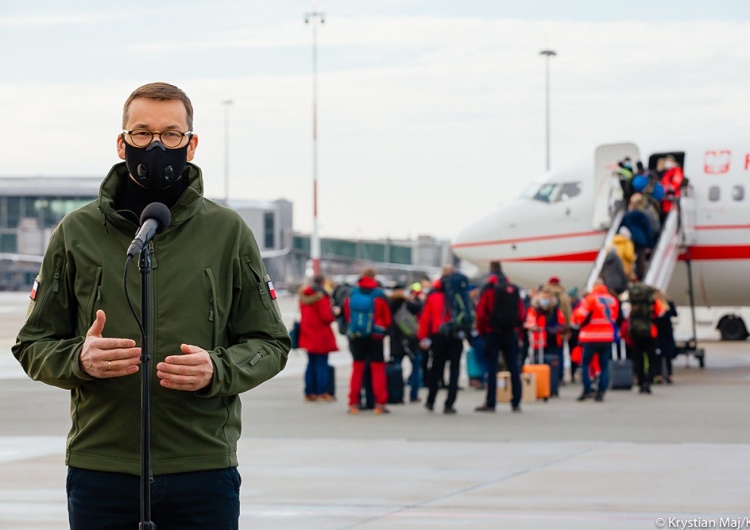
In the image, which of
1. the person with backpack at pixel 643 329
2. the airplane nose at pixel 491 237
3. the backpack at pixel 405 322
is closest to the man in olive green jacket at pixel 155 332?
the backpack at pixel 405 322

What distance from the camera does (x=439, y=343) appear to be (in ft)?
54.0

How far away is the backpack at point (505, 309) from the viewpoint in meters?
16.7

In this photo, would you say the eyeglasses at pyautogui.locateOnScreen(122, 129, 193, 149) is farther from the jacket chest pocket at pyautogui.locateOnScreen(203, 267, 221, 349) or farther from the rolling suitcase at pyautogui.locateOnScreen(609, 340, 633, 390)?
the rolling suitcase at pyautogui.locateOnScreen(609, 340, 633, 390)

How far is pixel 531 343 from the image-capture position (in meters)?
20.4

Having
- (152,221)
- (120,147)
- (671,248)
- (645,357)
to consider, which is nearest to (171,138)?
(120,147)

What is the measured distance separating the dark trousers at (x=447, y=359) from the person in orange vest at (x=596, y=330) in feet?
7.48

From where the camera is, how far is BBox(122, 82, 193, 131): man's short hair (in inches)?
156

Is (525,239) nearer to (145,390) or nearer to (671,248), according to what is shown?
(671,248)

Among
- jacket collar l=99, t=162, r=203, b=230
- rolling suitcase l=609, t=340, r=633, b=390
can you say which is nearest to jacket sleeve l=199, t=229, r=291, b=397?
jacket collar l=99, t=162, r=203, b=230

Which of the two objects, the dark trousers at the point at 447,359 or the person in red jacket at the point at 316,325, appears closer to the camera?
the dark trousers at the point at 447,359

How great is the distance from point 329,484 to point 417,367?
786 centimetres

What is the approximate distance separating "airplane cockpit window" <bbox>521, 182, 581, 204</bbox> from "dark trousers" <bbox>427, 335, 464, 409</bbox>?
10.4m

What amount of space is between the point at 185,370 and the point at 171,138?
656 millimetres

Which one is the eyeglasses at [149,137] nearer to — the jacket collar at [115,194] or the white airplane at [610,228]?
the jacket collar at [115,194]
